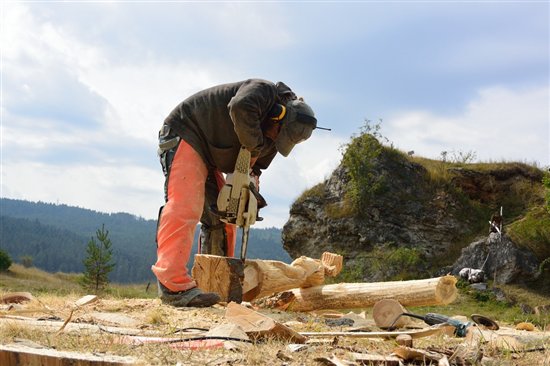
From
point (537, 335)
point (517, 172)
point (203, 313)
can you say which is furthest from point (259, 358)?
point (517, 172)

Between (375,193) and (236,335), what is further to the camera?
(375,193)

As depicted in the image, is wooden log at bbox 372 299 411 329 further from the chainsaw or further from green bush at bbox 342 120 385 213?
green bush at bbox 342 120 385 213

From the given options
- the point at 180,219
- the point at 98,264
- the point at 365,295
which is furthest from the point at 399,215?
the point at 180,219

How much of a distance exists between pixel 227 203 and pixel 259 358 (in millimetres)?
2657

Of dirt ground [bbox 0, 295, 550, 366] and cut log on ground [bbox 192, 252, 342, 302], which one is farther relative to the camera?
cut log on ground [bbox 192, 252, 342, 302]

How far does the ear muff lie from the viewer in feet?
15.9

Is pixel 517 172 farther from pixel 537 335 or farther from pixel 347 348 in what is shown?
pixel 347 348

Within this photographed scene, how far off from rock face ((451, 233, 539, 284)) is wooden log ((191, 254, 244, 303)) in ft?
28.1

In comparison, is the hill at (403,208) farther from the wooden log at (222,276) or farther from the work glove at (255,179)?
the wooden log at (222,276)

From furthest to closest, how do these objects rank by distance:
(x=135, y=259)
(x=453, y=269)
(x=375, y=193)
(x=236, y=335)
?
(x=135, y=259) < (x=375, y=193) < (x=453, y=269) < (x=236, y=335)

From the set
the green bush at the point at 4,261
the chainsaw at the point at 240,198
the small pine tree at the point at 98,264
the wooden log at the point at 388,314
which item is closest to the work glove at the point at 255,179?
the chainsaw at the point at 240,198

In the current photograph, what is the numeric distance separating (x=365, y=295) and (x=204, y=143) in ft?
7.14

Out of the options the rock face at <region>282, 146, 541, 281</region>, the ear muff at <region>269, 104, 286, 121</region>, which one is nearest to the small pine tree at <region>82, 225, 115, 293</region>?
the rock face at <region>282, 146, 541, 281</region>

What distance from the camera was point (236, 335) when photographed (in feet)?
9.04
